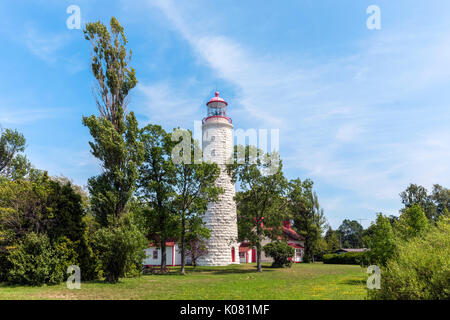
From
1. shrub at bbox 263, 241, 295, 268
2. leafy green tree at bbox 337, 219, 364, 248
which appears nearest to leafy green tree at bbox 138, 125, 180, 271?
shrub at bbox 263, 241, 295, 268

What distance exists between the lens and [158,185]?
2825cm

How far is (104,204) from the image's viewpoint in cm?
1881

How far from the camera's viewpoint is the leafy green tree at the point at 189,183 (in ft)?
94.7

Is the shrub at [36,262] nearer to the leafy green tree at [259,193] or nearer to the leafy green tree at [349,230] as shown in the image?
the leafy green tree at [259,193]

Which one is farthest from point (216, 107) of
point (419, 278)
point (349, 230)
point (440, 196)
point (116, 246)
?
point (349, 230)

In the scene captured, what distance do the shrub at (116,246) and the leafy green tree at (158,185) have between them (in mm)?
9633

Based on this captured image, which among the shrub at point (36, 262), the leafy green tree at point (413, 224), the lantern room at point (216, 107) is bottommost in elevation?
the shrub at point (36, 262)

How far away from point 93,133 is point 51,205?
4770 millimetres

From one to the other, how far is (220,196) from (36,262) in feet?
72.0

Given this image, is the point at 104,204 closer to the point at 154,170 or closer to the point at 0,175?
the point at 154,170

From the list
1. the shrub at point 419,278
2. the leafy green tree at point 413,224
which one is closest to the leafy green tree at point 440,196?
the leafy green tree at point 413,224

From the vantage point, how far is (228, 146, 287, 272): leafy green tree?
1227 inches

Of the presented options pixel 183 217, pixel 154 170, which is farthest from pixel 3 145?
pixel 183 217

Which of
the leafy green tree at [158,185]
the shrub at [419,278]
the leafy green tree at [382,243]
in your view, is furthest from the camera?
the leafy green tree at [158,185]
